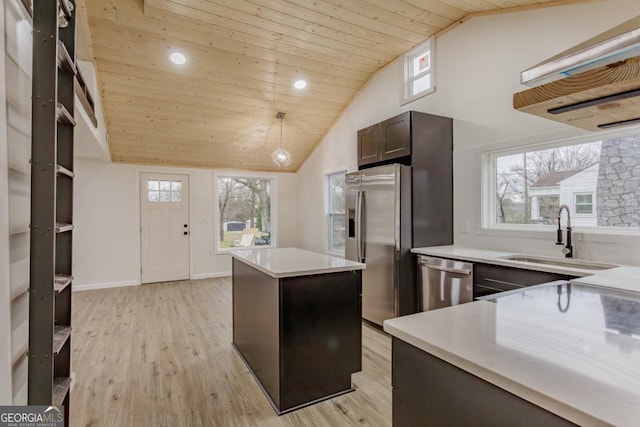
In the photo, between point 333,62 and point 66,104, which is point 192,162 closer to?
point 333,62

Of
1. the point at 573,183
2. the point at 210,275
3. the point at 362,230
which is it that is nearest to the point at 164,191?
the point at 210,275

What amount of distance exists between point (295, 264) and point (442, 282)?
4.83ft

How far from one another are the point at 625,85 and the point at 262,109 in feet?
15.3

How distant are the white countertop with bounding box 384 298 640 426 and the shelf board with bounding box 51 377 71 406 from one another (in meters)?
1.43

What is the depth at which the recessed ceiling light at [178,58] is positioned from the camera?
3776 mm

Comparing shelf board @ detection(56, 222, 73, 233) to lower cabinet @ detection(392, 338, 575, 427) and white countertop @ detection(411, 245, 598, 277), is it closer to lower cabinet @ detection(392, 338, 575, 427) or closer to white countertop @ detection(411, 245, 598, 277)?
lower cabinet @ detection(392, 338, 575, 427)

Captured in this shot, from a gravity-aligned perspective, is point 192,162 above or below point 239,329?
above

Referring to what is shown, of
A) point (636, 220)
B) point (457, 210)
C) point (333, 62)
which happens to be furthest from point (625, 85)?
point (333, 62)

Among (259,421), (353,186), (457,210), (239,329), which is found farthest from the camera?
(353,186)

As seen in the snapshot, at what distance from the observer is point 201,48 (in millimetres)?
3754

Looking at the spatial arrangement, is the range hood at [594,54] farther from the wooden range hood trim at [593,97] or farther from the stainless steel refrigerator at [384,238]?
the stainless steel refrigerator at [384,238]

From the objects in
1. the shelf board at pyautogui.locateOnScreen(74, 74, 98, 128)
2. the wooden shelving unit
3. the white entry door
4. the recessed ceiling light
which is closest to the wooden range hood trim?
the wooden shelving unit

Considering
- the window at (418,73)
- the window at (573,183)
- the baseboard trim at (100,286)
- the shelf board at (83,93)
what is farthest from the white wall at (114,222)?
the window at (573,183)

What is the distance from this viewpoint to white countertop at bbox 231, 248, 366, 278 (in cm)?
215
